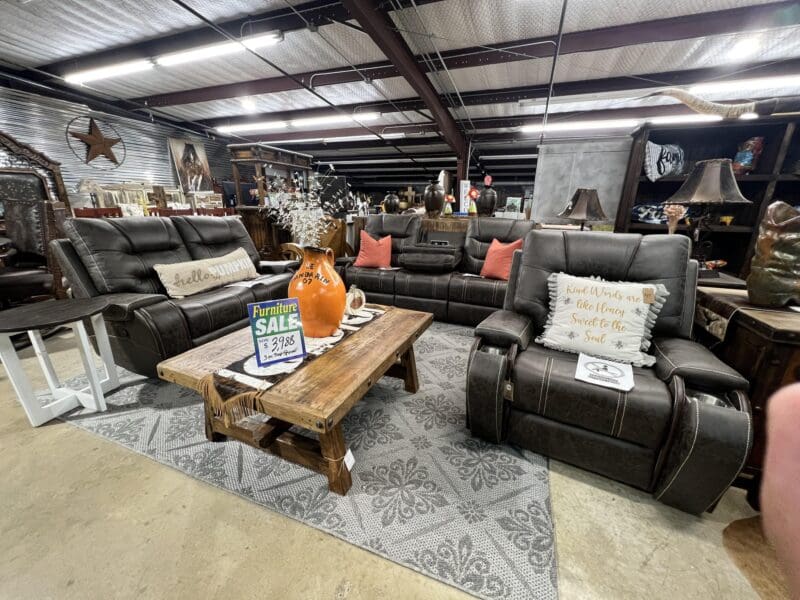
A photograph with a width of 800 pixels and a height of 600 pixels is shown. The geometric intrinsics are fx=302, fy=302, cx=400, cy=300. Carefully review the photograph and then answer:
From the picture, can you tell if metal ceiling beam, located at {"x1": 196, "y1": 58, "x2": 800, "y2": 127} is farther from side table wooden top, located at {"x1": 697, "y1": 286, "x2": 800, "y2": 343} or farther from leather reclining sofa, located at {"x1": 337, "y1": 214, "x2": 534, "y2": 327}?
side table wooden top, located at {"x1": 697, "y1": 286, "x2": 800, "y2": 343}

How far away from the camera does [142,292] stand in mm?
2029

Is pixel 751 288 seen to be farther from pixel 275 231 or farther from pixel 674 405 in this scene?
pixel 275 231

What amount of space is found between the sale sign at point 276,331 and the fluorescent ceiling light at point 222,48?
3.15m

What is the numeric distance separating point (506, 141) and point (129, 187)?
7257 mm

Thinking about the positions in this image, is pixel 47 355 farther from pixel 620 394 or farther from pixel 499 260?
pixel 499 260

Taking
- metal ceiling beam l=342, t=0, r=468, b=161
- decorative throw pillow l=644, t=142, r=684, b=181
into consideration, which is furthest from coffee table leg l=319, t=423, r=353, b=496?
decorative throw pillow l=644, t=142, r=684, b=181

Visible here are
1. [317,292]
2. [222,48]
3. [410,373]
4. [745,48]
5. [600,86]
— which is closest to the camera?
[317,292]

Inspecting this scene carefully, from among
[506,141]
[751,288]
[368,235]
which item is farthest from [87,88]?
[751,288]

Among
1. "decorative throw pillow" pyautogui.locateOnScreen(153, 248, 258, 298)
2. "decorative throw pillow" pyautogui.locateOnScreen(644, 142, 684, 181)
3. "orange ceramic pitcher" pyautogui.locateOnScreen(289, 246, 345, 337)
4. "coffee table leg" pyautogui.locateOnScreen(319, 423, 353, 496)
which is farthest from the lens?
"decorative throw pillow" pyautogui.locateOnScreen(644, 142, 684, 181)

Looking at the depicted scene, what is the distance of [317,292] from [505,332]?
0.88m

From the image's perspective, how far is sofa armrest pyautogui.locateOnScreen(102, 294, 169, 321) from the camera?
166 cm

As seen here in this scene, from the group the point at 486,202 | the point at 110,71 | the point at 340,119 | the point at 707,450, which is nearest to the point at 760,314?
the point at 707,450

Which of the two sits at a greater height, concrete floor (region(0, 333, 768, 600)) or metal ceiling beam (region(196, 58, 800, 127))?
metal ceiling beam (region(196, 58, 800, 127))

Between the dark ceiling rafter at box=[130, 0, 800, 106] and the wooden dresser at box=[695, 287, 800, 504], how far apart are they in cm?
282
